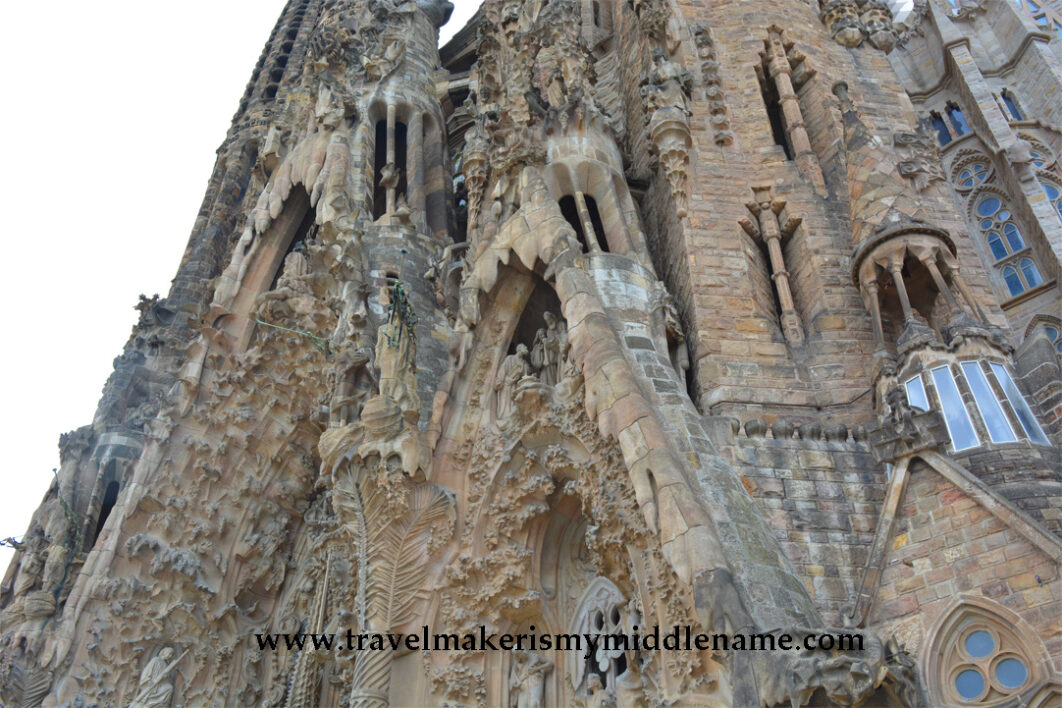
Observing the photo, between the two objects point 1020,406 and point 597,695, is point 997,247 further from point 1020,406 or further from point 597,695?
point 597,695

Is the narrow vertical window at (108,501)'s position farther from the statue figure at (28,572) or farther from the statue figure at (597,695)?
the statue figure at (597,695)

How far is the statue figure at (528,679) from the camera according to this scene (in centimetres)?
871

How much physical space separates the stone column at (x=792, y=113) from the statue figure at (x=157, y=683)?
390 inches

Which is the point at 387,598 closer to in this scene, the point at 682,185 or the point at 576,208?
the point at 576,208

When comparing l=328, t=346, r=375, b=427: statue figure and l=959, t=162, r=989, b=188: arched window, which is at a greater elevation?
l=959, t=162, r=989, b=188: arched window

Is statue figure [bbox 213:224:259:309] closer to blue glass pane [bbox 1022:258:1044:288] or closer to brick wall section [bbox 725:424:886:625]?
brick wall section [bbox 725:424:886:625]

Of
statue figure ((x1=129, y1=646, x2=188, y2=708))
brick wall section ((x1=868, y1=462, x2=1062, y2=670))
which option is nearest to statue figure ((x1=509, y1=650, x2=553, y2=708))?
brick wall section ((x1=868, y1=462, x2=1062, y2=670))

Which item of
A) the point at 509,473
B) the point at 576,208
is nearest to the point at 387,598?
the point at 509,473

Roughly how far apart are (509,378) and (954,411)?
14.0ft

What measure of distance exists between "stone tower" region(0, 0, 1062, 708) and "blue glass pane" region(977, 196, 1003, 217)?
4.6 inches

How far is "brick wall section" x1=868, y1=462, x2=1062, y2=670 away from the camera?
20.7 feet

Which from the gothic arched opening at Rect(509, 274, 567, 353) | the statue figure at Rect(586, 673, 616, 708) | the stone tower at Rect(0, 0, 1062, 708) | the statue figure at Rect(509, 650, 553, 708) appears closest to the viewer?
the stone tower at Rect(0, 0, 1062, 708)

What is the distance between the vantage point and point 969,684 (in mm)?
6324

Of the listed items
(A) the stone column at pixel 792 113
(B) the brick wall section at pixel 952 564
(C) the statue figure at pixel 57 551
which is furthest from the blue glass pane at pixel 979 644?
(C) the statue figure at pixel 57 551
